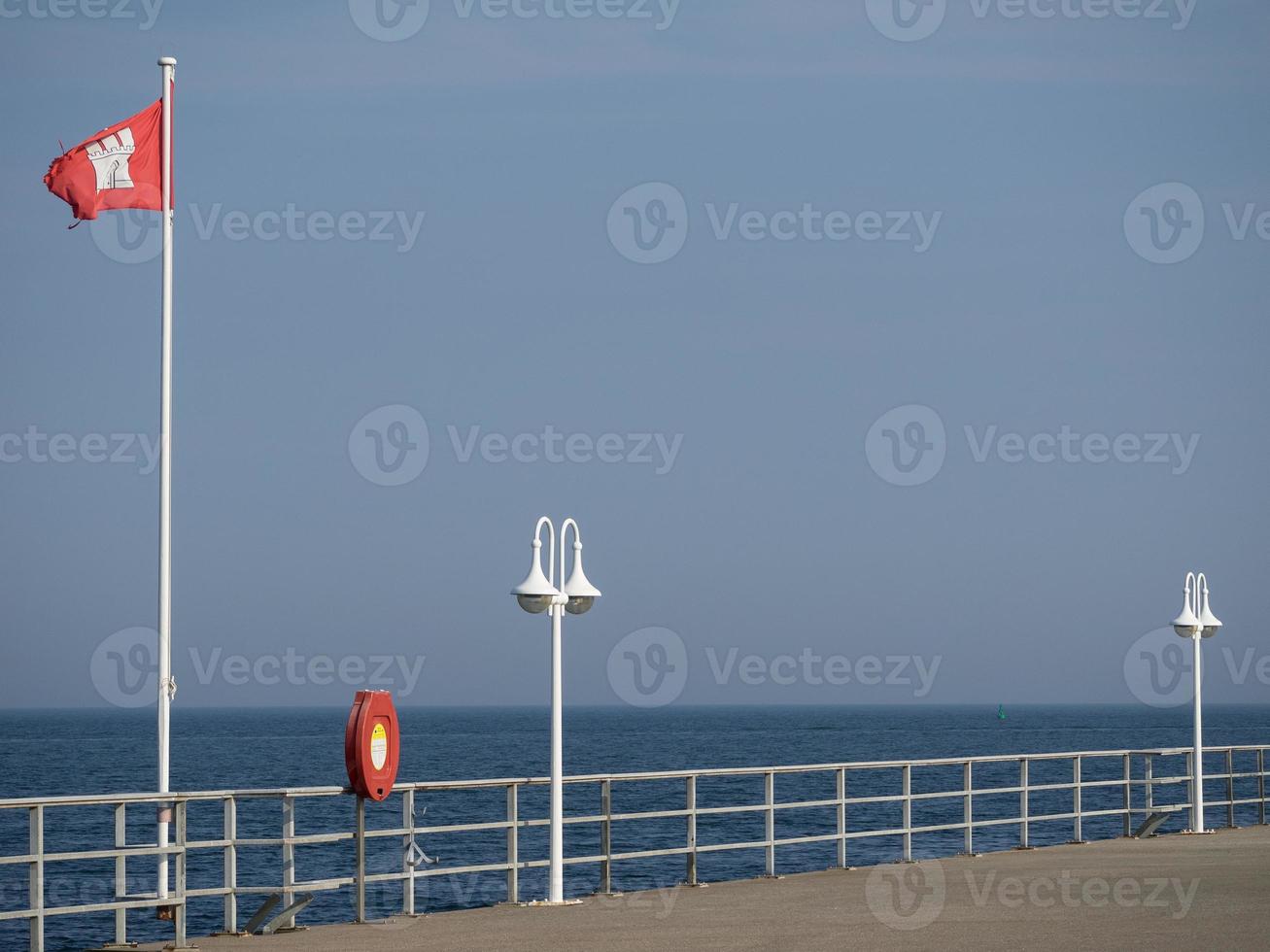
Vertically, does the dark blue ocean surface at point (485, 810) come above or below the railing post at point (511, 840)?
below

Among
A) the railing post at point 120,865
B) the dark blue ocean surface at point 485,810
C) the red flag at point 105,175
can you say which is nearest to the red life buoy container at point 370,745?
the railing post at point 120,865

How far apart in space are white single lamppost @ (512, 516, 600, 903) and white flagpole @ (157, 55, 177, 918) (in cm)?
306

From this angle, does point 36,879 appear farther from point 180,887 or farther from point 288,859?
point 288,859

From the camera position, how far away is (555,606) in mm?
15336

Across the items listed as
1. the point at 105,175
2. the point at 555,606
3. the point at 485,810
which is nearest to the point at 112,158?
the point at 105,175

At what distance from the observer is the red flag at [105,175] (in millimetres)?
16703

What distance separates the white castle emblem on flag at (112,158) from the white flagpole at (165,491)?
0.35 metres

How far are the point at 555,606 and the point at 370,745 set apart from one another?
2662 millimetres

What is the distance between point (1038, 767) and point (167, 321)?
88877 millimetres

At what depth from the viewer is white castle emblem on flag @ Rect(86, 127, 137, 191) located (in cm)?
1670

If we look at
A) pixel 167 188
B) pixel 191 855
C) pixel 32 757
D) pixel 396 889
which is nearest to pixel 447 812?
pixel 191 855

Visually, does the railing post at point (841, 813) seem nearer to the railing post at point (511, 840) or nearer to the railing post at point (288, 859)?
Result: the railing post at point (511, 840)

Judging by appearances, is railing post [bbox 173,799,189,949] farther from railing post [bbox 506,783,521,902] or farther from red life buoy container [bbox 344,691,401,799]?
railing post [bbox 506,783,521,902]

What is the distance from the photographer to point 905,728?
197 metres
